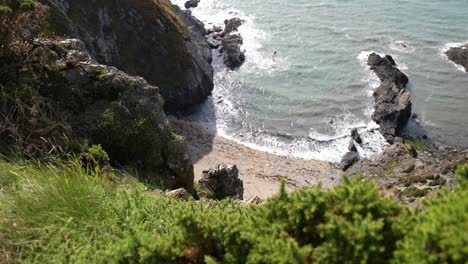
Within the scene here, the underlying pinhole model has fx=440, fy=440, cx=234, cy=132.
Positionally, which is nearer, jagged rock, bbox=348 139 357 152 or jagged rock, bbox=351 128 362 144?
jagged rock, bbox=348 139 357 152

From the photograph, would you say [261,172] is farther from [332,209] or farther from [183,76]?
[332,209]

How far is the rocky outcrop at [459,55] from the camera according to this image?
38531 mm

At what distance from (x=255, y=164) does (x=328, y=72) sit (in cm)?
1427

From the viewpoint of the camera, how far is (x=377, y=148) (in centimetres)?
2919

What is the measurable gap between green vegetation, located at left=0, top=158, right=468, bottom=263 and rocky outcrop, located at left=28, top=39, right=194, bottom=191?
275 inches

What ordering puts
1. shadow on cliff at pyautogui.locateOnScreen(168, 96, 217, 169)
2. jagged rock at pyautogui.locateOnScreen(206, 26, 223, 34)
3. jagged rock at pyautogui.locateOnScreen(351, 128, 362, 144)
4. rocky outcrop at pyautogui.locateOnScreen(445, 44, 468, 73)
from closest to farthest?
shadow on cliff at pyautogui.locateOnScreen(168, 96, 217, 169), jagged rock at pyautogui.locateOnScreen(351, 128, 362, 144), rocky outcrop at pyautogui.locateOnScreen(445, 44, 468, 73), jagged rock at pyautogui.locateOnScreen(206, 26, 223, 34)

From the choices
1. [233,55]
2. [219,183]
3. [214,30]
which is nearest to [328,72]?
[233,55]

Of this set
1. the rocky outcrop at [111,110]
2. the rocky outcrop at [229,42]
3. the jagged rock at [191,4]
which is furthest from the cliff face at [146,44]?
the jagged rock at [191,4]

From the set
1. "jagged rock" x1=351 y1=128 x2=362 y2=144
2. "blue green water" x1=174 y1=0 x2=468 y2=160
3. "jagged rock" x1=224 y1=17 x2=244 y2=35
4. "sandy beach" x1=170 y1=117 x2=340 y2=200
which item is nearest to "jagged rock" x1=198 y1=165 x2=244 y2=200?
"sandy beach" x1=170 y1=117 x2=340 y2=200

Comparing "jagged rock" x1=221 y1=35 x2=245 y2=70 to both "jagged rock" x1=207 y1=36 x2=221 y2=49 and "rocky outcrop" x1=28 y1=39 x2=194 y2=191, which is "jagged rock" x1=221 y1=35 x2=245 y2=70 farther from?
"rocky outcrop" x1=28 y1=39 x2=194 y2=191

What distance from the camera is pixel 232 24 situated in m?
44.2

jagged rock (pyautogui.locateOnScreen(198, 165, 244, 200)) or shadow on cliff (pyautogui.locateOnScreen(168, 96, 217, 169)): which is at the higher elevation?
jagged rock (pyautogui.locateOnScreen(198, 165, 244, 200))

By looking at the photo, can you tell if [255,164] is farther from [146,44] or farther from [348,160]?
[146,44]

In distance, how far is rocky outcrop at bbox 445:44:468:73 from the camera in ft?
126
